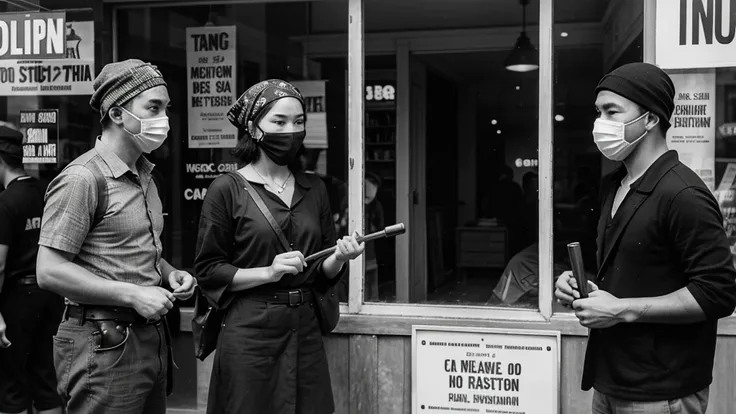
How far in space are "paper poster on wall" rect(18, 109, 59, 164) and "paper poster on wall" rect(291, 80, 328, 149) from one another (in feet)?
5.86

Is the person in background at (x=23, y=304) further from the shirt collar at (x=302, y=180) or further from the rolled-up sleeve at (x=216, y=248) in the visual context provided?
the shirt collar at (x=302, y=180)

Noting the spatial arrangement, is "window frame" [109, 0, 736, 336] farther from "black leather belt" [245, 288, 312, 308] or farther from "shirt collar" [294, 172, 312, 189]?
"black leather belt" [245, 288, 312, 308]

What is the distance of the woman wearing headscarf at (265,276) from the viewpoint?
3.13 meters

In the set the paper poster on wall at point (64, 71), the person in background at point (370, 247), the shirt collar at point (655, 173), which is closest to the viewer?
the shirt collar at point (655, 173)

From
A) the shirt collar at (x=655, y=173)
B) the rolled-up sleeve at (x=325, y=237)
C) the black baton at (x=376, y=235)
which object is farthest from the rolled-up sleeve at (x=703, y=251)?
the rolled-up sleeve at (x=325, y=237)

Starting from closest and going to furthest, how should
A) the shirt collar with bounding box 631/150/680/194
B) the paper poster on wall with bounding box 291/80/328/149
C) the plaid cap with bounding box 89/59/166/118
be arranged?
the shirt collar with bounding box 631/150/680/194 → the plaid cap with bounding box 89/59/166/118 → the paper poster on wall with bounding box 291/80/328/149

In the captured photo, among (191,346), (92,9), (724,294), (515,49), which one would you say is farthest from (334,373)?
(515,49)

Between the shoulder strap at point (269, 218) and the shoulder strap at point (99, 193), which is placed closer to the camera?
the shoulder strap at point (99, 193)

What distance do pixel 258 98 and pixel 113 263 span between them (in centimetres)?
98

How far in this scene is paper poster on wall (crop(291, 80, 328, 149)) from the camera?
5691 mm

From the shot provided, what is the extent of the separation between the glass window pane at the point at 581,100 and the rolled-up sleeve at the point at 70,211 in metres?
2.47

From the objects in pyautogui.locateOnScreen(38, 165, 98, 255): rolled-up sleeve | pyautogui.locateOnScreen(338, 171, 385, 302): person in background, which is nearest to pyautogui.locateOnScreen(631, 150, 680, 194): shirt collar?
pyautogui.locateOnScreen(38, 165, 98, 255): rolled-up sleeve

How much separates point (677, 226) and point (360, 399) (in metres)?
2.38

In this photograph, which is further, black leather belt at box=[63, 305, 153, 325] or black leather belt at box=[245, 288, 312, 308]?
black leather belt at box=[245, 288, 312, 308]
